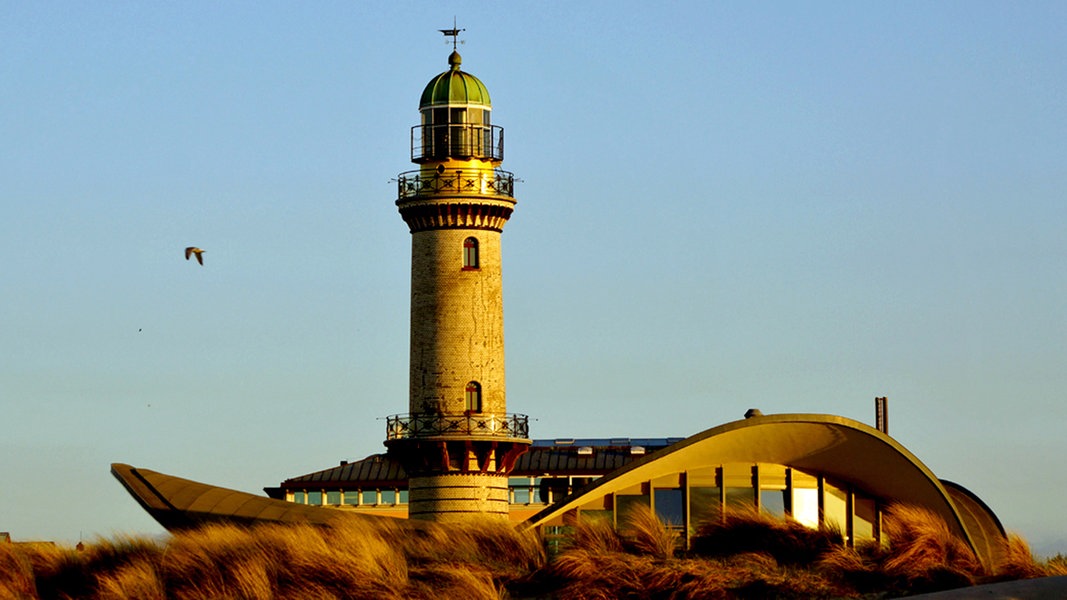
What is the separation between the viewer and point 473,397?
62.4 m

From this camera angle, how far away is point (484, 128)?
210ft

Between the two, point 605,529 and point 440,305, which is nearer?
point 605,529

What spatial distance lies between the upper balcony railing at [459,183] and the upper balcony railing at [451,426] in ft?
23.1

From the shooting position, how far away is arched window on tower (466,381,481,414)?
62.2 m

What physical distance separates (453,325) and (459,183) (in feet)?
14.9

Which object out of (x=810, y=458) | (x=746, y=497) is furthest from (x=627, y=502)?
(x=810, y=458)

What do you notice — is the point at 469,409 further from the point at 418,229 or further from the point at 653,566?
the point at 653,566

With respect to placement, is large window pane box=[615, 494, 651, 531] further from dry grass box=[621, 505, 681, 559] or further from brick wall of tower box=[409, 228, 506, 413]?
brick wall of tower box=[409, 228, 506, 413]

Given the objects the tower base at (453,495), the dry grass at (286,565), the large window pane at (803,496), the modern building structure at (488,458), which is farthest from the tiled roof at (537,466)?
the dry grass at (286,565)

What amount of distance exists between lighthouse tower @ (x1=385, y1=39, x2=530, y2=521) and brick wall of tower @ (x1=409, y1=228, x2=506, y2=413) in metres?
0.03

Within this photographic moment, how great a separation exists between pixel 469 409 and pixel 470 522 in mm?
28861

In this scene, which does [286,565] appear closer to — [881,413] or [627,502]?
[627,502]

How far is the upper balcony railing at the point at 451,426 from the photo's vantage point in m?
61.9

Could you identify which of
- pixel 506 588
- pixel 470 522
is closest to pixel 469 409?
pixel 470 522
